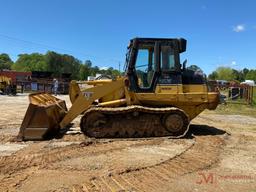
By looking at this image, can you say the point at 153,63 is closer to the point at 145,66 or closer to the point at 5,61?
the point at 145,66

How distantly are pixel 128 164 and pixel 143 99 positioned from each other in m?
3.86

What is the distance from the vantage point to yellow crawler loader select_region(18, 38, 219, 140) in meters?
10.2

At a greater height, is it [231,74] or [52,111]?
[231,74]

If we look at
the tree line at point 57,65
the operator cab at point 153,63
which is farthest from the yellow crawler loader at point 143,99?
the tree line at point 57,65

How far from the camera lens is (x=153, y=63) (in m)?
10.9

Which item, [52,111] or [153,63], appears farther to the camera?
[153,63]

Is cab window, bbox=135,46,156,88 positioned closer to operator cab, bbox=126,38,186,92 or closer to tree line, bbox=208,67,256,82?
operator cab, bbox=126,38,186,92

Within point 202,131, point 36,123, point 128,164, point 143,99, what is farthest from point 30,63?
point 128,164

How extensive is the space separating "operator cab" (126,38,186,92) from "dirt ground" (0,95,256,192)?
5.55ft

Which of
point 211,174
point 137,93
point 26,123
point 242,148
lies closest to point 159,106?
point 137,93

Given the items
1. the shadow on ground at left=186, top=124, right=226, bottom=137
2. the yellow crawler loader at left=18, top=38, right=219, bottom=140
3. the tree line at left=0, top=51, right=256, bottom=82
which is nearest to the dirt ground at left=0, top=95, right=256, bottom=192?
the yellow crawler loader at left=18, top=38, right=219, bottom=140

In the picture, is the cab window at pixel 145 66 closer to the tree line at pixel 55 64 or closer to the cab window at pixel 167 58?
the cab window at pixel 167 58

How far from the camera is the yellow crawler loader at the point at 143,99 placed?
403 inches

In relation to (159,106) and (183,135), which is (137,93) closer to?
(159,106)
